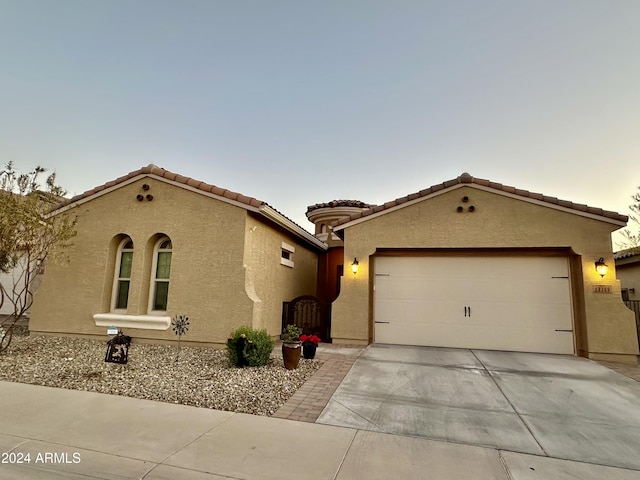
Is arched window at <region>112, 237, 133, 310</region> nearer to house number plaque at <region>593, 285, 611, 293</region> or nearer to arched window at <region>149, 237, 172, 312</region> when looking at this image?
arched window at <region>149, 237, 172, 312</region>

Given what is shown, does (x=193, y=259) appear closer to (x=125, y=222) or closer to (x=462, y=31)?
(x=125, y=222)

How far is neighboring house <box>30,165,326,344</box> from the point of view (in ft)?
29.1

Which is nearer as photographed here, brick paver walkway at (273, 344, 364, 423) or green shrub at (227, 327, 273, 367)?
brick paver walkway at (273, 344, 364, 423)

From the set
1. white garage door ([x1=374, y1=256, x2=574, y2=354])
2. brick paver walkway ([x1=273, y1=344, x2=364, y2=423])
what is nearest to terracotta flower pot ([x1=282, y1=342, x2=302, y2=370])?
brick paver walkway ([x1=273, y1=344, x2=364, y2=423])

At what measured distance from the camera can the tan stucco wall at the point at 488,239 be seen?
27.0 ft

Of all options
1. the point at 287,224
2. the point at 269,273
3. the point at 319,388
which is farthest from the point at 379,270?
the point at 319,388

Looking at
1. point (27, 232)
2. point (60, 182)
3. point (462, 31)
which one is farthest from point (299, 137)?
point (27, 232)

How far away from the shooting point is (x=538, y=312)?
9.04 metres

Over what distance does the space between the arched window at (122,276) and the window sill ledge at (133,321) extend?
489 millimetres

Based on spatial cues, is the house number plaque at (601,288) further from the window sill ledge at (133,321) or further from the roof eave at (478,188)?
the window sill ledge at (133,321)

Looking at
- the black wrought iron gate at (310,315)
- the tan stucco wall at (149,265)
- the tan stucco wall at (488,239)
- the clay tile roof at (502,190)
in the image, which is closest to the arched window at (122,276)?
the tan stucco wall at (149,265)

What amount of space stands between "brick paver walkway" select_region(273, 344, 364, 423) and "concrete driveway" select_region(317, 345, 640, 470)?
0.18 m

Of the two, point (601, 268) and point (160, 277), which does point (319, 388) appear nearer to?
point (160, 277)

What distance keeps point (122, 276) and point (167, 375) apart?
5.19 m
